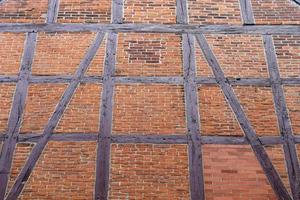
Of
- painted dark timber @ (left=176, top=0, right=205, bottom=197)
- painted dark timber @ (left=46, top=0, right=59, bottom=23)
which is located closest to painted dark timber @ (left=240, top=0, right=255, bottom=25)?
painted dark timber @ (left=176, top=0, right=205, bottom=197)

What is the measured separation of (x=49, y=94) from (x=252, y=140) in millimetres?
3470

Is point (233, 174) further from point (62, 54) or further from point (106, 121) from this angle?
point (62, 54)

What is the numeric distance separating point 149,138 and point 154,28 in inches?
88.2

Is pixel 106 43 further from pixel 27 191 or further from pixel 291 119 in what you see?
pixel 291 119

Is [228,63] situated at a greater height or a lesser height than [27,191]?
greater

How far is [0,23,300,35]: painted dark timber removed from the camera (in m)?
8.10

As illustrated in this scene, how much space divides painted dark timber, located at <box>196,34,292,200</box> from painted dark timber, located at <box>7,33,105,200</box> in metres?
1.99

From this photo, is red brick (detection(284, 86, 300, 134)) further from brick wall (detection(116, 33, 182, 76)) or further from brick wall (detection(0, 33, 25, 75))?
brick wall (detection(0, 33, 25, 75))

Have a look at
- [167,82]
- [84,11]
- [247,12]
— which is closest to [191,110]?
[167,82]

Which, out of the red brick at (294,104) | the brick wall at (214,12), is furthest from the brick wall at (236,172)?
the brick wall at (214,12)

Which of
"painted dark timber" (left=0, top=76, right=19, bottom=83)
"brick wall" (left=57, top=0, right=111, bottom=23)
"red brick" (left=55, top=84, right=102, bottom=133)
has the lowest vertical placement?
"red brick" (left=55, top=84, right=102, bottom=133)

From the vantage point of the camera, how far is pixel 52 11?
832cm

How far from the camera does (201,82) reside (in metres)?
7.56

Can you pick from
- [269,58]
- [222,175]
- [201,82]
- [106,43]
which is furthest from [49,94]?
[269,58]
